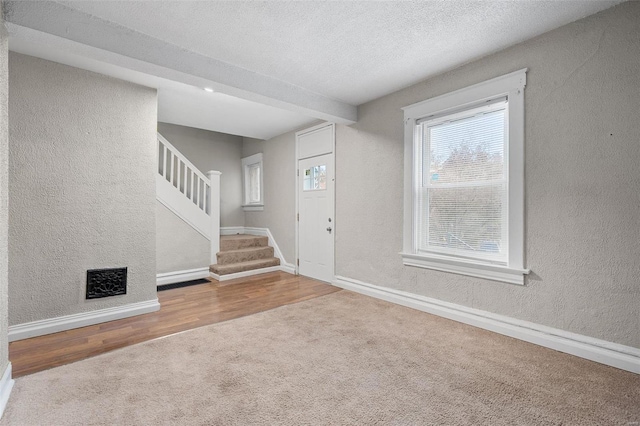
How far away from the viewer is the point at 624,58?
2018 mm

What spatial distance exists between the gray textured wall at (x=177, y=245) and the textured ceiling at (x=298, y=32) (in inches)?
90.6

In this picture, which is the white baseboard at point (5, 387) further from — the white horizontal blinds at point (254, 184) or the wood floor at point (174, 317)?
the white horizontal blinds at point (254, 184)

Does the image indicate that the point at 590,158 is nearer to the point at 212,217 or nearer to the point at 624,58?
the point at 624,58

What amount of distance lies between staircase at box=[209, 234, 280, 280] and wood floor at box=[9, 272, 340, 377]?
220 millimetres

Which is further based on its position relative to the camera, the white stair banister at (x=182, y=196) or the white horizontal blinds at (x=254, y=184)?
the white horizontal blinds at (x=254, y=184)

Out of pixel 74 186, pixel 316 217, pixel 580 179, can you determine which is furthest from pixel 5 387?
pixel 580 179

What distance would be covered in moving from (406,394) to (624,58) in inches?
106

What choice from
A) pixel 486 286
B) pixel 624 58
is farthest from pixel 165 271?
pixel 624 58

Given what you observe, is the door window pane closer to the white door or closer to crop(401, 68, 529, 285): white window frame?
the white door

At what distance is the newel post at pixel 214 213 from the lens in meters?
4.78

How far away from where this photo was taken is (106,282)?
297 cm

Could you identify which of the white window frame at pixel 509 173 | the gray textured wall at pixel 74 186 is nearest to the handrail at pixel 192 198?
the gray textured wall at pixel 74 186

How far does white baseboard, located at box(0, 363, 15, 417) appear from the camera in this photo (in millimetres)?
1605

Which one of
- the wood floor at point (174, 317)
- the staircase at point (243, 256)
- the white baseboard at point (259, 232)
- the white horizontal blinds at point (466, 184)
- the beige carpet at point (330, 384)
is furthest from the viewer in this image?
the white baseboard at point (259, 232)
